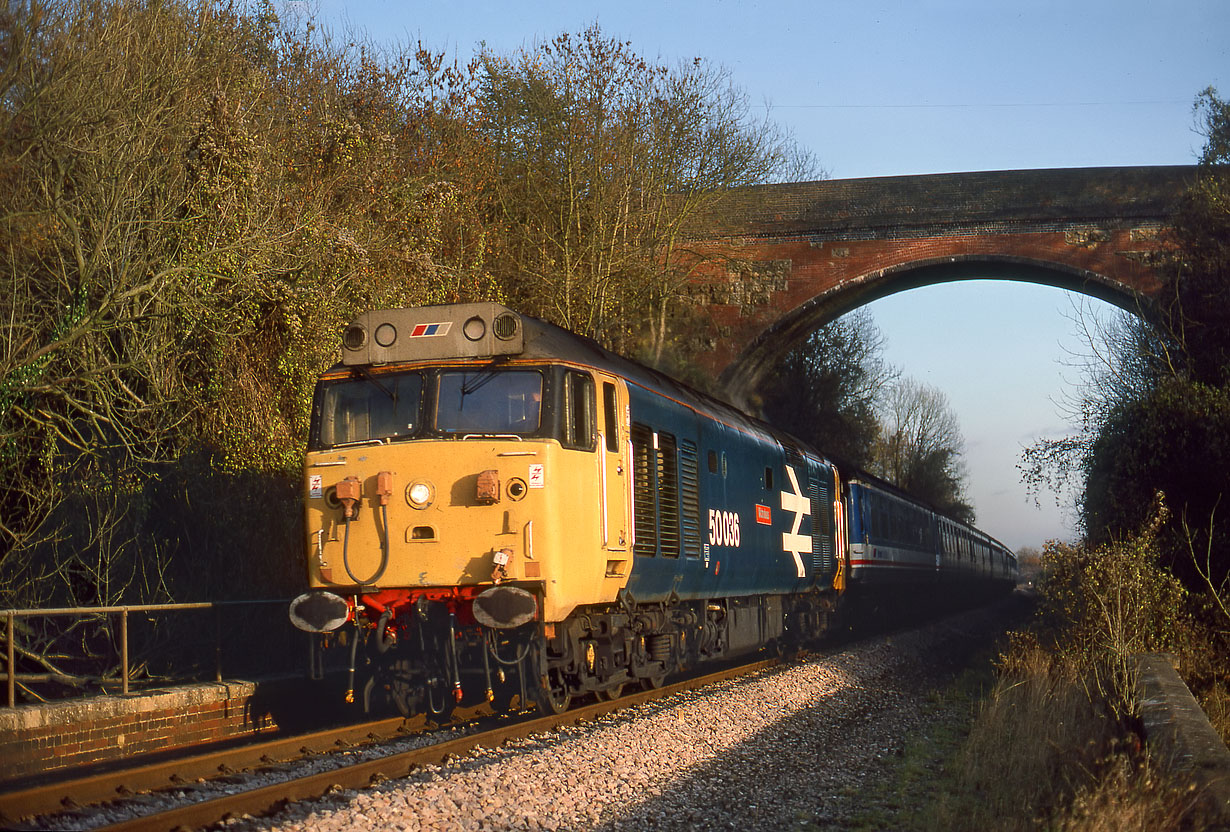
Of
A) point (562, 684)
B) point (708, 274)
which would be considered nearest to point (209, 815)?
point (562, 684)

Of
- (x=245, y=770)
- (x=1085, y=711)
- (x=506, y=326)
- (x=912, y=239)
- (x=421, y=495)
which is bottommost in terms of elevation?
(x=1085, y=711)

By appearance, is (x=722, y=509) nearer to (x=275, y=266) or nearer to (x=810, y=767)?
(x=810, y=767)

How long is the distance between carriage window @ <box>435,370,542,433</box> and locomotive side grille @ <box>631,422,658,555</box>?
59.2 inches

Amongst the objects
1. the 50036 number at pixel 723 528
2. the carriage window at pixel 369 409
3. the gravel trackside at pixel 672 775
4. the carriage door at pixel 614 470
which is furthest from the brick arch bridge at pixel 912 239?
the carriage window at pixel 369 409

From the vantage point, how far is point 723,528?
43.4 feet

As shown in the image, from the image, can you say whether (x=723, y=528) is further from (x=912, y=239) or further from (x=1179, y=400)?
(x=912, y=239)

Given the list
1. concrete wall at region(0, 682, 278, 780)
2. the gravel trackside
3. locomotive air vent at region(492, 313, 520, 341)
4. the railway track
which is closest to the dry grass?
the gravel trackside

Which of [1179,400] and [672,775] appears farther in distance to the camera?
[1179,400]

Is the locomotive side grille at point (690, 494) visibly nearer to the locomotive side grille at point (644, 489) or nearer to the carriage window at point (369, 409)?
the locomotive side grille at point (644, 489)

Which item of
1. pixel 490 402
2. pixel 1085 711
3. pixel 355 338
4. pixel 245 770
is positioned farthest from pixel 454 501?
pixel 1085 711

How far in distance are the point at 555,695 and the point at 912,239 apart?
23.9 metres

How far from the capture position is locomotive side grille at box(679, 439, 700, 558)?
11961 millimetres

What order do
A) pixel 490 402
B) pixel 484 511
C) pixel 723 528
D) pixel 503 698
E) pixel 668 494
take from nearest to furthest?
pixel 484 511 < pixel 490 402 < pixel 503 698 < pixel 668 494 < pixel 723 528

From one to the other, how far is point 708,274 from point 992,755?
23807mm
